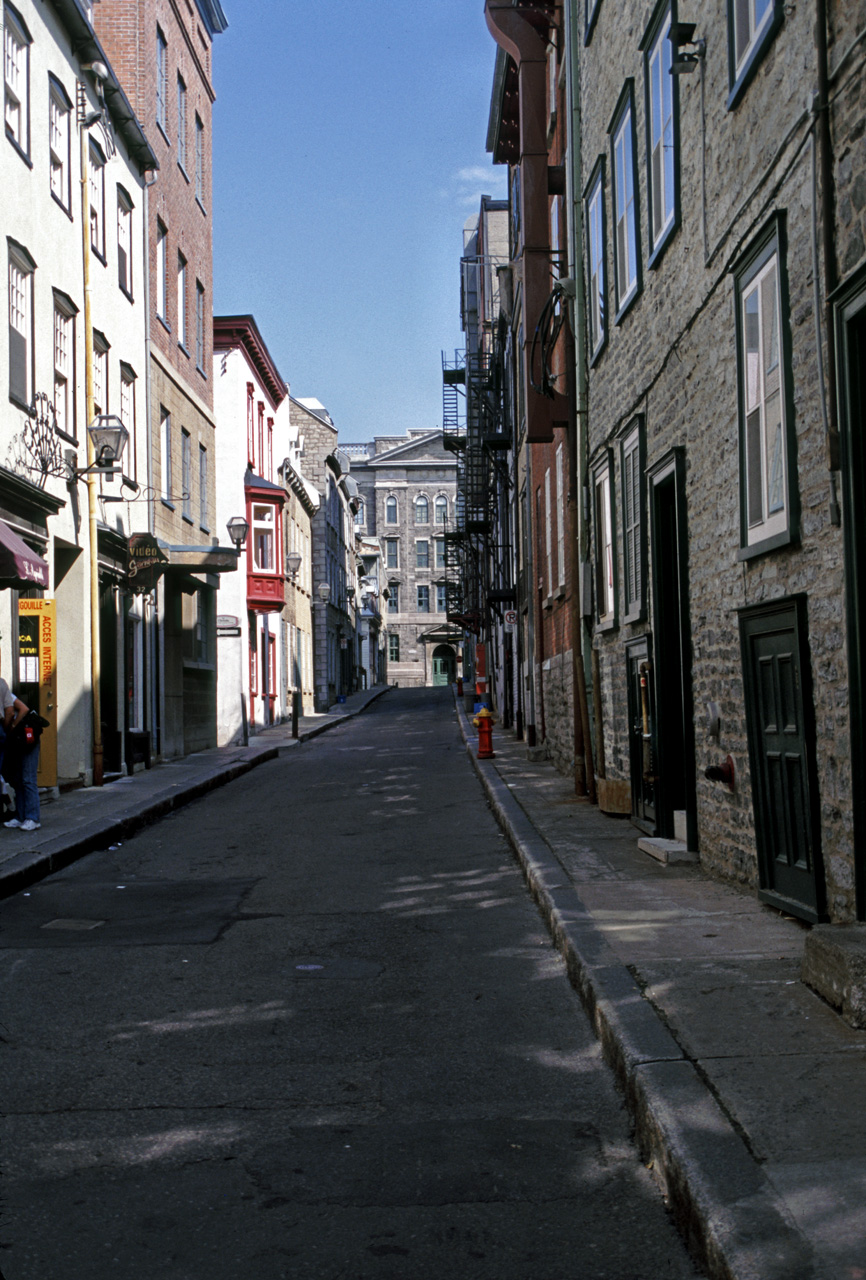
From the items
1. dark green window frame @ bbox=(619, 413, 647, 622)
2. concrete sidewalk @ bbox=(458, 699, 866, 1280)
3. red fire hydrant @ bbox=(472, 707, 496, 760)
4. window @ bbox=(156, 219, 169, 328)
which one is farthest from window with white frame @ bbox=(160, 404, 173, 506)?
concrete sidewalk @ bbox=(458, 699, 866, 1280)

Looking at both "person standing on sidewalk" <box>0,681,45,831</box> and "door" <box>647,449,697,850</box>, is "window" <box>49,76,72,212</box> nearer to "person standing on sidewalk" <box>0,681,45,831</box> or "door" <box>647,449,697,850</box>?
"person standing on sidewalk" <box>0,681,45,831</box>

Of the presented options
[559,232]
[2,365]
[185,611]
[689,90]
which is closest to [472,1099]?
[689,90]

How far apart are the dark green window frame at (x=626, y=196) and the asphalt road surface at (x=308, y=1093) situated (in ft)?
16.9

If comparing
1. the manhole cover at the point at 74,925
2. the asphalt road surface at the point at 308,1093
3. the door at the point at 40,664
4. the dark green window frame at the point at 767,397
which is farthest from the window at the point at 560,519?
the manhole cover at the point at 74,925

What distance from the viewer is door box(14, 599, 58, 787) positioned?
15.0m

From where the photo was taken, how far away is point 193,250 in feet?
85.6

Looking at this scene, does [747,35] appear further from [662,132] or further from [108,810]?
[108,810]

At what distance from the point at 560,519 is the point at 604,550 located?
17.7ft

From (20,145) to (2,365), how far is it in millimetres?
2838

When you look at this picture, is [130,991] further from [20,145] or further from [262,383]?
[262,383]

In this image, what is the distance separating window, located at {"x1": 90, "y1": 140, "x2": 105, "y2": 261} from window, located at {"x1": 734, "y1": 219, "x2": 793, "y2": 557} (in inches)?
515

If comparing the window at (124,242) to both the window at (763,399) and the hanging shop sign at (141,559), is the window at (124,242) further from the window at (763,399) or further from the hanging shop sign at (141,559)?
the window at (763,399)

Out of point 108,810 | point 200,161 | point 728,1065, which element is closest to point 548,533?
point 108,810

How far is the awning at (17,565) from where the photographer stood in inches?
481
